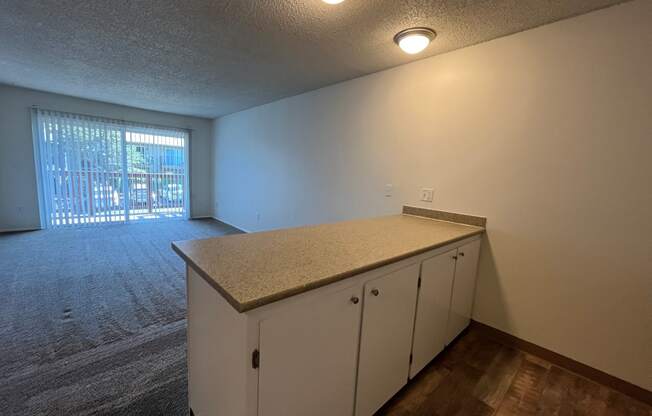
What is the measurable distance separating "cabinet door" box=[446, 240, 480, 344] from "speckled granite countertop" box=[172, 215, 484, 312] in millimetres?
170

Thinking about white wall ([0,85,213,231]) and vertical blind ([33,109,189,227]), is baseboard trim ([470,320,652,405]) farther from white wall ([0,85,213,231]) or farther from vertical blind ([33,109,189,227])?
white wall ([0,85,213,231])

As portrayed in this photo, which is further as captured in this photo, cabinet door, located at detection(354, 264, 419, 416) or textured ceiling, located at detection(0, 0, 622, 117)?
textured ceiling, located at detection(0, 0, 622, 117)

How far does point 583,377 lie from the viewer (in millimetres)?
1747

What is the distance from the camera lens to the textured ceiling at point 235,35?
1.71 m

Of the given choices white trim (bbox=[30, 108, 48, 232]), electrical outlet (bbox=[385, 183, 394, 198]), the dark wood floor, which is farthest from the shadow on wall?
white trim (bbox=[30, 108, 48, 232])

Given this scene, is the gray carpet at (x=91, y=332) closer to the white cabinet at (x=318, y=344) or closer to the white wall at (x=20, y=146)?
the white cabinet at (x=318, y=344)

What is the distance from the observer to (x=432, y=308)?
1.65 m

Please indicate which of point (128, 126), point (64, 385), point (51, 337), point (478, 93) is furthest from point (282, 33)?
point (128, 126)

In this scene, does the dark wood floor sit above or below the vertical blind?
below

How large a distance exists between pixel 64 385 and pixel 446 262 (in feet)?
7.77

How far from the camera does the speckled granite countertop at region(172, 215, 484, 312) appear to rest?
34.5 inches

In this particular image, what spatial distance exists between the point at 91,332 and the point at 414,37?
3.22m

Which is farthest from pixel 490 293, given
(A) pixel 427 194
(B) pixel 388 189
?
(B) pixel 388 189

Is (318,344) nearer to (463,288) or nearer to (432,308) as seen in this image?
(432,308)
